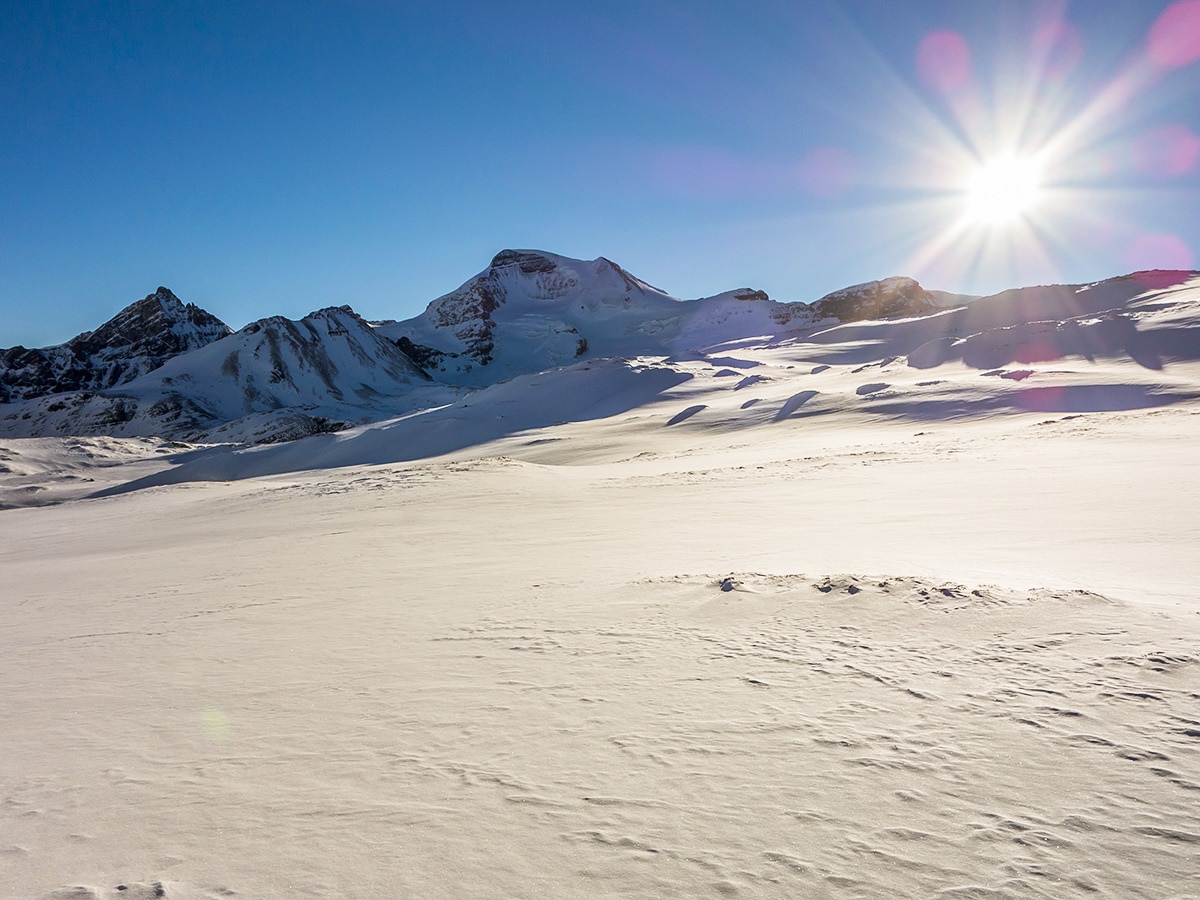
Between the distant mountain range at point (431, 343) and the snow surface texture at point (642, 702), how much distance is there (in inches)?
1265

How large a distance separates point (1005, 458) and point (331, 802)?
14505 mm

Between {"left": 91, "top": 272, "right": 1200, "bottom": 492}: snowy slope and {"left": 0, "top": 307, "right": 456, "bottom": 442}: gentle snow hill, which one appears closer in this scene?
{"left": 91, "top": 272, "right": 1200, "bottom": 492}: snowy slope

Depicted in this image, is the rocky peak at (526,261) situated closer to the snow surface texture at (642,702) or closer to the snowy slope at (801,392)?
the snowy slope at (801,392)

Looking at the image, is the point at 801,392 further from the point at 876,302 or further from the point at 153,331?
the point at 153,331

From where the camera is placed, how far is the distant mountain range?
5866 cm

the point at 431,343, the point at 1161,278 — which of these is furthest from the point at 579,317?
the point at 1161,278

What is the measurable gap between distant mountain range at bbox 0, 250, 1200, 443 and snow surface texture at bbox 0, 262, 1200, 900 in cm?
3214

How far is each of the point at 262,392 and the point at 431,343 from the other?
51.3 m

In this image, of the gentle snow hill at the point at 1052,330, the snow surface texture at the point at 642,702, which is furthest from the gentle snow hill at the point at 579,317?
the snow surface texture at the point at 642,702

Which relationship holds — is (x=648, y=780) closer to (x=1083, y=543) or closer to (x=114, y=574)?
(x=1083, y=543)

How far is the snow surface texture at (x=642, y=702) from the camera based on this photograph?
259 cm

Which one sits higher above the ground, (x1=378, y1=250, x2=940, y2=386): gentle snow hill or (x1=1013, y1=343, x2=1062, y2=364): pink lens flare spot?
(x1=378, y1=250, x2=940, y2=386): gentle snow hill

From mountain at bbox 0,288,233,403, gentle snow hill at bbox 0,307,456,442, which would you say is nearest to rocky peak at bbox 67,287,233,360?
mountain at bbox 0,288,233,403

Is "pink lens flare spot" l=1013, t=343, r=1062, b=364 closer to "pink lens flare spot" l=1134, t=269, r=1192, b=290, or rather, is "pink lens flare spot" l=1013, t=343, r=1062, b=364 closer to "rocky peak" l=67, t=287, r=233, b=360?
"pink lens flare spot" l=1134, t=269, r=1192, b=290
